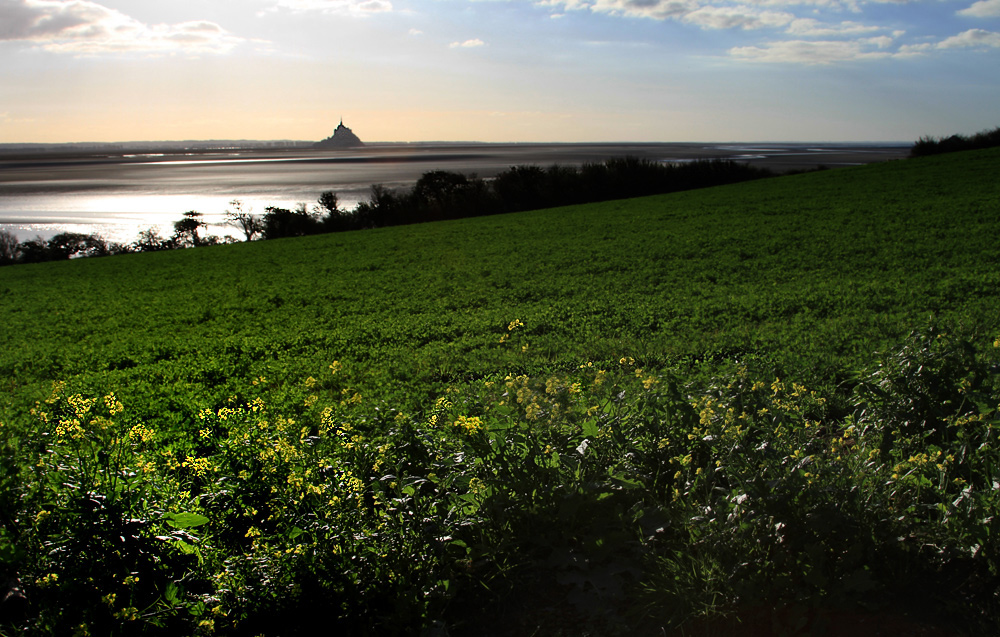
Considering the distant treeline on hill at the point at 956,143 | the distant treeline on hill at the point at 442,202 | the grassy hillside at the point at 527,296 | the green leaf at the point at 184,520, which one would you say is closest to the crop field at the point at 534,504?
the green leaf at the point at 184,520

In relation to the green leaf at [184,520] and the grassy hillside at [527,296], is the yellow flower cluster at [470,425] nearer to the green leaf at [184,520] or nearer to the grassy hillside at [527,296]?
the green leaf at [184,520]

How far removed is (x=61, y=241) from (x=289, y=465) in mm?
32533

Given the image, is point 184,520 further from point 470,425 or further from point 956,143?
point 956,143

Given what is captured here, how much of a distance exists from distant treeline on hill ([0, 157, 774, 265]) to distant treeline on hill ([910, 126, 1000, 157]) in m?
8.71

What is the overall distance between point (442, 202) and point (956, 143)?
30267mm

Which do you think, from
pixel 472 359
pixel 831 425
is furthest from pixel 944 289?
pixel 472 359

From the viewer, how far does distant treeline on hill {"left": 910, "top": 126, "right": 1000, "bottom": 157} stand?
36.6 m

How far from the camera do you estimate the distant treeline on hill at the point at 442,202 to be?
29953 millimetres

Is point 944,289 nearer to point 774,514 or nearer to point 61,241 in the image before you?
point 774,514

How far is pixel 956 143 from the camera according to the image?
3662 cm

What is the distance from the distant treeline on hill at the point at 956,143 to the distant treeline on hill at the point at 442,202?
8.71 metres

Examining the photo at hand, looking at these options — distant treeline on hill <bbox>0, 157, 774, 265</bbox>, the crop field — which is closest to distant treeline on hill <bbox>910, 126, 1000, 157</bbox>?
distant treeline on hill <bbox>0, 157, 774, 265</bbox>

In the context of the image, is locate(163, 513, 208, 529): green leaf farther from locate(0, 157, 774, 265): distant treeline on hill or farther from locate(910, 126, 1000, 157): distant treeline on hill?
locate(910, 126, 1000, 157): distant treeline on hill

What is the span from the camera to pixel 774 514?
2801 mm
